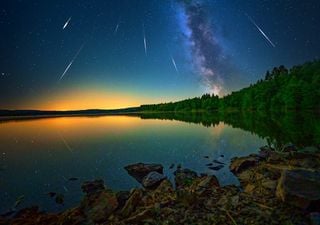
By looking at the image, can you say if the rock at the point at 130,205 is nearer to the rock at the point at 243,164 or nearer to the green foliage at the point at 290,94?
the rock at the point at 243,164

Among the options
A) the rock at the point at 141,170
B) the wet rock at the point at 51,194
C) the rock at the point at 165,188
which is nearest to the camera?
the rock at the point at 165,188

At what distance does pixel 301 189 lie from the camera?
8016mm

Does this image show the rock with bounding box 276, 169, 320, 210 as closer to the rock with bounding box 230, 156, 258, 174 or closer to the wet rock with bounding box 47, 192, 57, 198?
the rock with bounding box 230, 156, 258, 174

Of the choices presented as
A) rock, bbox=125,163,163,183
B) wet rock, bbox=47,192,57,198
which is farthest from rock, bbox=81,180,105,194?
rock, bbox=125,163,163,183

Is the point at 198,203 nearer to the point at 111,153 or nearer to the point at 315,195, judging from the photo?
the point at 315,195

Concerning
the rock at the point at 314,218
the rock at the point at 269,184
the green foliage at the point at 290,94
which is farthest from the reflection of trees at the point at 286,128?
the green foliage at the point at 290,94

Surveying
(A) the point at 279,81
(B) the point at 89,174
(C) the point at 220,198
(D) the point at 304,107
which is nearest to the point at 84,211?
(C) the point at 220,198

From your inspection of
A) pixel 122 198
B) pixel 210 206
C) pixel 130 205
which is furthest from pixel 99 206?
pixel 210 206

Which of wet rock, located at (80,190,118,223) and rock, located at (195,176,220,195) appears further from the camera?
rock, located at (195,176,220,195)

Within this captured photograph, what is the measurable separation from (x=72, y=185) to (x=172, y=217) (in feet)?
31.1

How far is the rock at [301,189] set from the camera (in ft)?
24.9

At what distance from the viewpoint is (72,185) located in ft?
49.5

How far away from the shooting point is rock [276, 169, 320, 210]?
760 centimetres

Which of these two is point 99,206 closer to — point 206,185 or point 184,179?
point 206,185
